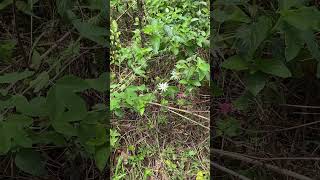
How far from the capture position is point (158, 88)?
5.22 ft

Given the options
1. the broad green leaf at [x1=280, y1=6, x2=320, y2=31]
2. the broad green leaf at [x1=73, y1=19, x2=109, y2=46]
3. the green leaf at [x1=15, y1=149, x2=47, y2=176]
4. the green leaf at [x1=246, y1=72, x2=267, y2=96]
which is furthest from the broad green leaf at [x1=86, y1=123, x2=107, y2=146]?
the broad green leaf at [x1=280, y1=6, x2=320, y2=31]

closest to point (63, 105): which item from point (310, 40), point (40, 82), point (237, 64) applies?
point (40, 82)

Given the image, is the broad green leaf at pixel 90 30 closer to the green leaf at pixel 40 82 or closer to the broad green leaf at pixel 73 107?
the green leaf at pixel 40 82

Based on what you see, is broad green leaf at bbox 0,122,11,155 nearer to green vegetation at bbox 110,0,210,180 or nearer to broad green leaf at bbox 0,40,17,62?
broad green leaf at bbox 0,40,17,62

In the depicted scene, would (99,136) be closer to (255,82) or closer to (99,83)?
(99,83)

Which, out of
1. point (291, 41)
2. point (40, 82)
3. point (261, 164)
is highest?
point (291, 41)

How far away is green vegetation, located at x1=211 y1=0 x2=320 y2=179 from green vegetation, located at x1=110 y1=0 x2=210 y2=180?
4.2 inches

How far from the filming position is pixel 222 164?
56.3 inches

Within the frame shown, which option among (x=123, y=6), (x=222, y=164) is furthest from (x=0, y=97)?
(x=222, y=164)

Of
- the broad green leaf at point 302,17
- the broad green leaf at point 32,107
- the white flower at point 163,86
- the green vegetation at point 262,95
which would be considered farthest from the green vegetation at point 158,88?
the broad green leaf at point 302,17

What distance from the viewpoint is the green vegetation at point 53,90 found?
1036 mm

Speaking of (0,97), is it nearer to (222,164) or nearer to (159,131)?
(159,131)

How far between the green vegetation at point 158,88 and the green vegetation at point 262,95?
0.35 feet

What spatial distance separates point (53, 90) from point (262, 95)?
0.62 m
